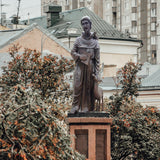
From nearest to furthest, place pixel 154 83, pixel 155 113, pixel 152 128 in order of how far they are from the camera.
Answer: pixel 152 128 < pixel 155 113 < pixel 154 83

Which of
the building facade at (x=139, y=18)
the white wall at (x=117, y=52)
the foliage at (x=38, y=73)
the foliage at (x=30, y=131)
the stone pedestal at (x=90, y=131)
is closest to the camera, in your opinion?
the foliage at (x=30, y=131)

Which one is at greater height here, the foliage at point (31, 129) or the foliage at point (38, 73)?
the foliage at point (38, 73)

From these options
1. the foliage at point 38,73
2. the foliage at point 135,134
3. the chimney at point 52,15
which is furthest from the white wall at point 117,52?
the foliage at point 135,134

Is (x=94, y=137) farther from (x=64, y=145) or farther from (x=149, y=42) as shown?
(x=149, y=42)

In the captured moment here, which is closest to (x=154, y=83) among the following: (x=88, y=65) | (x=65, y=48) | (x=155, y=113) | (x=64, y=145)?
(x=65, y=48)

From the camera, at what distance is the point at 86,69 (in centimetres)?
2345

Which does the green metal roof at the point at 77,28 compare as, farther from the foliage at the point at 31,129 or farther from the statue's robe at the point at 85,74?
the foliage at the point at 31,129

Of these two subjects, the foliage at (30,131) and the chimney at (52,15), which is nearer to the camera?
the foliage at (30,131)

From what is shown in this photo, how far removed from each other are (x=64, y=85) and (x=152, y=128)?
5405 millimetres

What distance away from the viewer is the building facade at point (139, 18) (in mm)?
103500

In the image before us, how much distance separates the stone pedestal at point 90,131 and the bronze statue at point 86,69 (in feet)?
1.63

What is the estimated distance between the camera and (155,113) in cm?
3284

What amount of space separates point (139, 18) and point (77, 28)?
4023cm

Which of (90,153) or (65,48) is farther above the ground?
(65,48)
